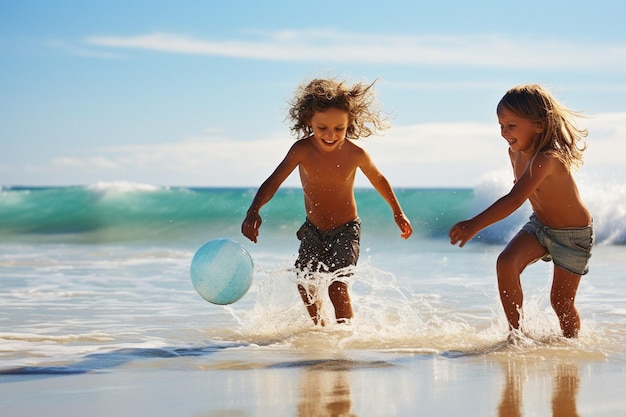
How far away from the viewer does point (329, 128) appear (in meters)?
5.47

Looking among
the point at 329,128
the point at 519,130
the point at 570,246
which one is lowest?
the point at 570,246

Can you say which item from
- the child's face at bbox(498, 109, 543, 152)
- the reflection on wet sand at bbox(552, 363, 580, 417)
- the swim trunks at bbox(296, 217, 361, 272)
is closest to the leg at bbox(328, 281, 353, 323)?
the swim trunks at bbox(296, 217, 361, 272)

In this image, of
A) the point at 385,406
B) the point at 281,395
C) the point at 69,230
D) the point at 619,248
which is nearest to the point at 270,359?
the point at 281,395

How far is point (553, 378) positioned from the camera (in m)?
3.83

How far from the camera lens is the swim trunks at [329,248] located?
5480 mm

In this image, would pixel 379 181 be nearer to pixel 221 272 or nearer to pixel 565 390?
pixel 221 272

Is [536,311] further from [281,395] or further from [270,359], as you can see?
[281,395]

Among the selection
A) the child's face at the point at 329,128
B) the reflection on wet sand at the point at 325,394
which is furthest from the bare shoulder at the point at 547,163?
the reflection on wet sand at the point at 325,394

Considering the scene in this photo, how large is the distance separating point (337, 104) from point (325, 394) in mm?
2438

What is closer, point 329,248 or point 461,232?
point 461,232

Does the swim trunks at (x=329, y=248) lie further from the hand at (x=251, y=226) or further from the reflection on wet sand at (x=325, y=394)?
the reflection on wet sand at (x=325, y=394)

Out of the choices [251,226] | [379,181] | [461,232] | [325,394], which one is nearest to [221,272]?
[251,226]

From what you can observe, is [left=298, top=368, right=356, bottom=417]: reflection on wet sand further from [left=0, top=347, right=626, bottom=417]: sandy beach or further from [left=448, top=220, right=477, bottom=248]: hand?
[left=448, top=220, right=477, bottom=248]: hand

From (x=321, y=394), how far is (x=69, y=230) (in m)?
19.3
